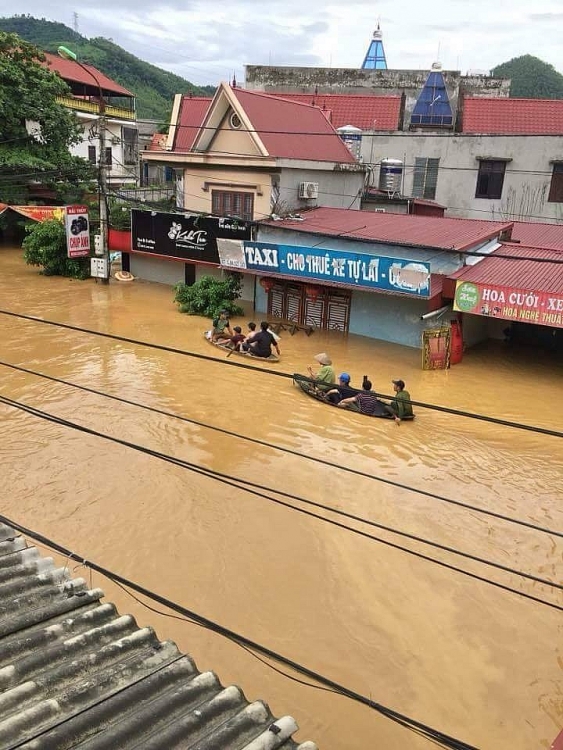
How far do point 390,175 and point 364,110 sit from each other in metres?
7.66

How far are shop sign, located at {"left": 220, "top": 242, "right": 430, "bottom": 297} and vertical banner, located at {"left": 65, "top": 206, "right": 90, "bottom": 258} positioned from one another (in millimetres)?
6943

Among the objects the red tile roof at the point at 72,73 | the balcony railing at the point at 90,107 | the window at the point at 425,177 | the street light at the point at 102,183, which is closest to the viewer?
the street light at the point at 102,183

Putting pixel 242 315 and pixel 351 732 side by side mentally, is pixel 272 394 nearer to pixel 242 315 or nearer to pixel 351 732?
pixel 242 315

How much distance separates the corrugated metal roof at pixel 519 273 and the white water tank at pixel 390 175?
38.7 ft

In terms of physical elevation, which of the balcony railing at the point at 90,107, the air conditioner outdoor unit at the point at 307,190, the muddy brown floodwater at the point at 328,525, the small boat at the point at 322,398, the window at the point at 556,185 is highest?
the balcony railing at the point at 90,107

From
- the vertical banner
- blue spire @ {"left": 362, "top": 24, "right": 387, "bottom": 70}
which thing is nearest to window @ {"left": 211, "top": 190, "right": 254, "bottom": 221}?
the vertical banner

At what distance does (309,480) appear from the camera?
11.2 meters

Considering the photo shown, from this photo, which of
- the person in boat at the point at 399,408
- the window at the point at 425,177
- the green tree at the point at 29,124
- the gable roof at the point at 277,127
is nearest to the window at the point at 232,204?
the gable roof at the point at 277,127

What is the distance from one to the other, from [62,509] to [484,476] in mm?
7612

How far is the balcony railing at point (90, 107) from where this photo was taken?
4299cm

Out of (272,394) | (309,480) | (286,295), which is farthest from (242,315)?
(309,480)

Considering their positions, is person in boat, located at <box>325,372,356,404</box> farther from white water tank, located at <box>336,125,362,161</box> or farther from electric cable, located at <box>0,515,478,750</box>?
white water tank, located at <box>336,125,362,161</box>

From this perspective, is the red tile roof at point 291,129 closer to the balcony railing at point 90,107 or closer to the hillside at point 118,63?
the balcony railing at point 90,107

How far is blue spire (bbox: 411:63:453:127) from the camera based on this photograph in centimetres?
3272
